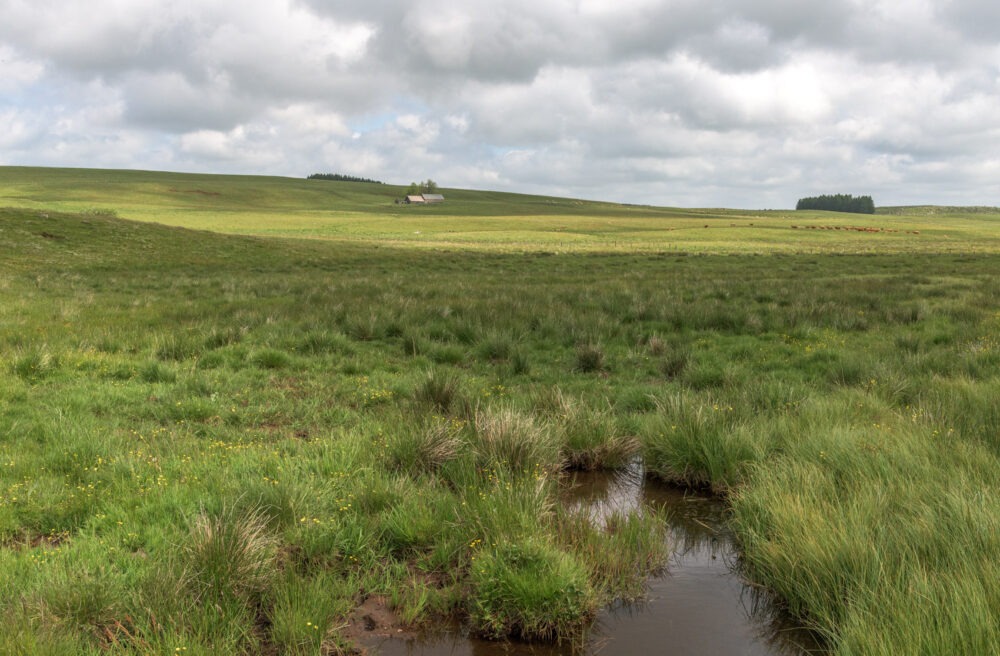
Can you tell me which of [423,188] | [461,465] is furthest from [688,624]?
[423,188]

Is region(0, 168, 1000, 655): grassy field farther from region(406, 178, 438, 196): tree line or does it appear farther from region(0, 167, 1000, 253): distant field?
region(406, 178, 438, 196): tree line

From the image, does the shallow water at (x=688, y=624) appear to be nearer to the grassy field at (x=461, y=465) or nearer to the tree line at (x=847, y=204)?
the grassy field at (x=461, y=465)

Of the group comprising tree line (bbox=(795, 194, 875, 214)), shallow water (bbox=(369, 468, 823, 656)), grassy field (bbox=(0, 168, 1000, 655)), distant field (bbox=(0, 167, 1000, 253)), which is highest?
tree line (bbox=(795, 194, 875, 214))

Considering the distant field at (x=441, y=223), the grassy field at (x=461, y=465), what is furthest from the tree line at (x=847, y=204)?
the grassy field at (x=461, y=465)

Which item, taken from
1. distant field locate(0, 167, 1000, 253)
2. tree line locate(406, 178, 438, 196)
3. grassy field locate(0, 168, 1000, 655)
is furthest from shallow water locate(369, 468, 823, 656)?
tree line locate(406, 178, 438, 196)

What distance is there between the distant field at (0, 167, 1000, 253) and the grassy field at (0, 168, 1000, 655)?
107 ft

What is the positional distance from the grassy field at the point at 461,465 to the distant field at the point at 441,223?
Result: 3267 centimetres

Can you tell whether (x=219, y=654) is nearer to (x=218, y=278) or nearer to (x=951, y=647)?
(x=951, y=647)

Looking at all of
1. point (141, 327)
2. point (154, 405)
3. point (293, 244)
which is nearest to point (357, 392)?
point (154, 405)

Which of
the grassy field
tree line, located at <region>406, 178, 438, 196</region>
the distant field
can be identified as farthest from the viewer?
tree line, located at <region>406, 178, 438, 196</region>

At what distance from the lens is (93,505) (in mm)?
4520

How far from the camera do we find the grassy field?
3.41 meters

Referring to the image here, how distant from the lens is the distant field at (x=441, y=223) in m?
50.9

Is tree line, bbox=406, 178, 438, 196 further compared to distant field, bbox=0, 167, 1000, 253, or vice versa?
tree line, bbox=406, 178, 438, 196
